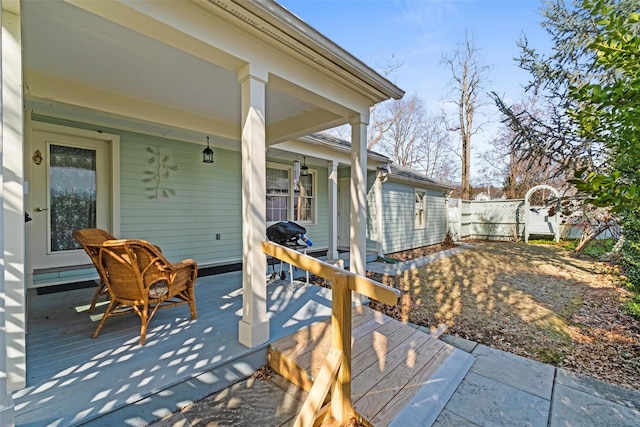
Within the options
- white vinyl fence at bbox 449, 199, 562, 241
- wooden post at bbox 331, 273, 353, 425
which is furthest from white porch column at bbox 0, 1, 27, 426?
white vinyl fence at bbox 449, 199, 562, 241

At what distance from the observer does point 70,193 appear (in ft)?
13.4

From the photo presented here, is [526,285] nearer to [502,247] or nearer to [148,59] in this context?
[502,247]

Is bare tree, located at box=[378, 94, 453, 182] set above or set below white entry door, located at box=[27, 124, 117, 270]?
Result: above

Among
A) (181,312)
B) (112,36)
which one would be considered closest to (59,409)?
(181,312)

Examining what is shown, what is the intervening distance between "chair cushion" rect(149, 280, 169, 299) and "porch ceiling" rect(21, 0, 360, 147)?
6.86 feet

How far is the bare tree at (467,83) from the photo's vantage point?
15.7m

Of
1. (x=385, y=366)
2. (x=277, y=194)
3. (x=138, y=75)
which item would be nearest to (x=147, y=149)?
(x=138, y=75)

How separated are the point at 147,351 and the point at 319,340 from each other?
1469mm

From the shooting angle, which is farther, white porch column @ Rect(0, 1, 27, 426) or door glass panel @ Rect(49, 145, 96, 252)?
door glass panel @ Rect(49, 145, 96, 252)

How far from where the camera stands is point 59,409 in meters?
1.65

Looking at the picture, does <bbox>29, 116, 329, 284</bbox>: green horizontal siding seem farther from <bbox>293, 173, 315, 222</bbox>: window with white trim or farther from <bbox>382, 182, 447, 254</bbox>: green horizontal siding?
<bbox>382, 182, 447, 254</bbox>: green horizontal siding

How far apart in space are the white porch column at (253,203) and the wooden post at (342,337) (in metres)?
0.90

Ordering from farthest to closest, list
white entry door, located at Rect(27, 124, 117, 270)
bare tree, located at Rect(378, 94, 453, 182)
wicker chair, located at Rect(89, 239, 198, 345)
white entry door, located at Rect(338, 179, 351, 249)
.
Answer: bare tree, located at Rect(378, 94, 453, 182) < white entry door, located at Rect(338, 179, 351, 249) < white entry door, located at Rect(27, 124, 117, 270) < wicker chair, located at Rect(89, 239, 198, 345)

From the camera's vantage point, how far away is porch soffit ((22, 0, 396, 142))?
6.77 feet
